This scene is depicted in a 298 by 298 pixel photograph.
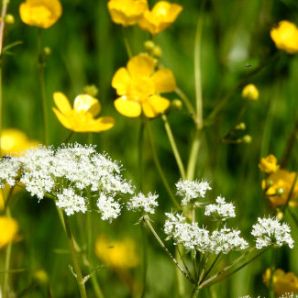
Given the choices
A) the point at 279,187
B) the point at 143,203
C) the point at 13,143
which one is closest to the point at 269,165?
the point at 279,187

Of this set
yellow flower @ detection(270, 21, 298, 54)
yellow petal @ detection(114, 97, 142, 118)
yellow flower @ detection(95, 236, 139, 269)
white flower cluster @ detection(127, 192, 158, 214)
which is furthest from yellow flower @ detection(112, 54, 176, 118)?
white flower cluster @ detection(127, 192, 158, 214)

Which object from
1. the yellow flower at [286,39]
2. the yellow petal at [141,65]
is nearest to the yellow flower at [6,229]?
the yellow petal at [141,65]

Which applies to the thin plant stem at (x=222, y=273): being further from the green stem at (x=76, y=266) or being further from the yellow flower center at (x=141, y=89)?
the yellow flower center at (x=141, y=89)

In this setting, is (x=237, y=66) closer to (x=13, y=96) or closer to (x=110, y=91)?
(x=110, y=91)

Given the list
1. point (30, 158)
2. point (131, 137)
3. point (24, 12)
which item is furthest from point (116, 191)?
point (131, 137)

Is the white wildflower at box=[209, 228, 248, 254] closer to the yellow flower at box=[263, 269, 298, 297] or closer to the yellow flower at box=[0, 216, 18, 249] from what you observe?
the yellow flower at box=[263, 269, 298, 297]

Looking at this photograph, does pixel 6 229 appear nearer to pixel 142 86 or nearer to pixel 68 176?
pixel 68 176
